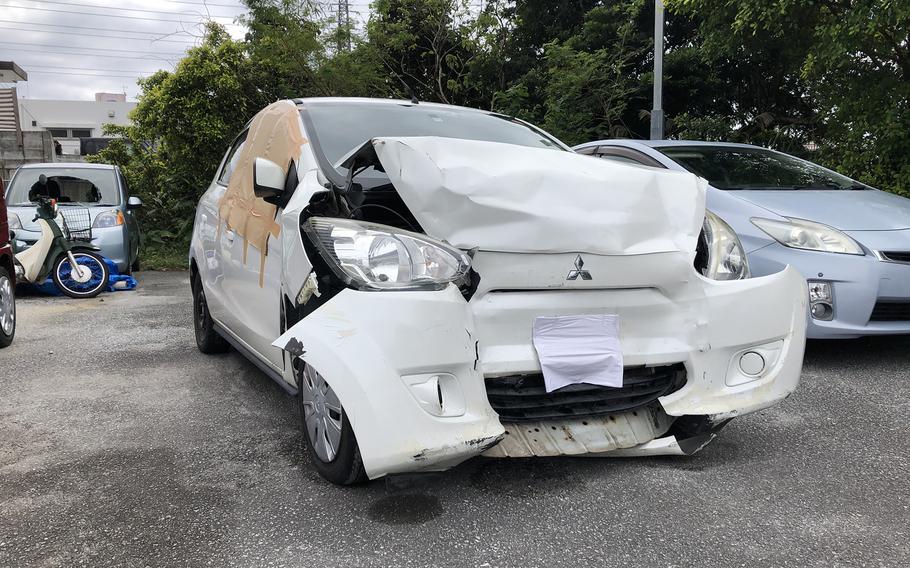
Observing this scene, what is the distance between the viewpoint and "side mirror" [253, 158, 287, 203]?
9.38 feet

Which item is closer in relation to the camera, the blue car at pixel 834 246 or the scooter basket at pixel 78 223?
the blue car at pixel 834 246

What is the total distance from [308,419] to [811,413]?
96.4 inches

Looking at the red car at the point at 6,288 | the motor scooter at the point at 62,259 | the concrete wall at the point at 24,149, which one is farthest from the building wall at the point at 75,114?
the red car at the point at 6,288

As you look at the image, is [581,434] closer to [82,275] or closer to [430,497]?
[430,497]

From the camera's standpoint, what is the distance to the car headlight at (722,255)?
8.97 ft

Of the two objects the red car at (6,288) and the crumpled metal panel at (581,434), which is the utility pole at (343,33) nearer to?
the red car at (6,288)

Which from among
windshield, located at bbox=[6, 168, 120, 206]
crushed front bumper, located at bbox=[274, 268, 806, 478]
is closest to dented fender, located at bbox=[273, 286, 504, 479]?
crushed front bumper, located at bbox=[274, 268, 806, 478]

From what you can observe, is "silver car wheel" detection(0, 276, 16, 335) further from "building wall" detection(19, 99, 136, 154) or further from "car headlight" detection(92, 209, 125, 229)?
"building wall" detection(19, 99, 136, 154)

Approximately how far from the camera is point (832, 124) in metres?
8.57

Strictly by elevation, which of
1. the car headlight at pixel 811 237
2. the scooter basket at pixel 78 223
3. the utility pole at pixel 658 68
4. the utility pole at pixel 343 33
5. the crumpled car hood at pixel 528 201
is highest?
the utility pole at pixel 343 33

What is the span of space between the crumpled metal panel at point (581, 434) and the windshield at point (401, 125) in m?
1.37

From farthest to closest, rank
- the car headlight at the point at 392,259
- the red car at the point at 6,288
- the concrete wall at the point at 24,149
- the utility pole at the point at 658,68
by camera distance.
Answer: the concrete wall at the point at 24,149, the utility pole at the point at 658,68, the red car at the point at 6,288, the car headlight at the point at 392,259

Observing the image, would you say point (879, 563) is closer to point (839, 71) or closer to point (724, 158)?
point (724, 158)

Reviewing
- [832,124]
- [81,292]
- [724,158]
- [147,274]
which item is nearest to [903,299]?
[724,158]
